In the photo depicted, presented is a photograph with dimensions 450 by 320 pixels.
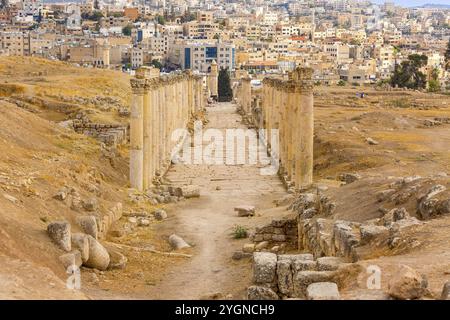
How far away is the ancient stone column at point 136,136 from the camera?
24750 millimetres

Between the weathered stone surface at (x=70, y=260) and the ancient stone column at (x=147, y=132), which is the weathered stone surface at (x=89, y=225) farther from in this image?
the ancient stone column at (x=147, y=132)

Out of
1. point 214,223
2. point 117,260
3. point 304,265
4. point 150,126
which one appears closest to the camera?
point 304,265

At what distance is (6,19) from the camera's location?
198 meters

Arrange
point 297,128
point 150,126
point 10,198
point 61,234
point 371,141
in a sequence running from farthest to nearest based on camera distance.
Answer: point 371,141
point 297,128
point 150,126
point 10,198
point 61,234

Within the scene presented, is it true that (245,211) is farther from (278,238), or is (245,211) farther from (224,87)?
(224,87)

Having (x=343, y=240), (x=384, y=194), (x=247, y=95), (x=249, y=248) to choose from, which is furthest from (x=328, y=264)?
(x=247, y=95)

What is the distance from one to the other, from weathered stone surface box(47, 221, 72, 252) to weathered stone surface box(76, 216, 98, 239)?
200cm

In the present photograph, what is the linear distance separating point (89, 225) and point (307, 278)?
655 centimetres

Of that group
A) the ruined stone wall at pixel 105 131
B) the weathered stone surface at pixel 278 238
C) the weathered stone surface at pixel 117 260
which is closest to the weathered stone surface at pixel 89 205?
the weathered stone surface at pixel 117 260

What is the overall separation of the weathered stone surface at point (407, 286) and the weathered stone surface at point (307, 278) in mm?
1686

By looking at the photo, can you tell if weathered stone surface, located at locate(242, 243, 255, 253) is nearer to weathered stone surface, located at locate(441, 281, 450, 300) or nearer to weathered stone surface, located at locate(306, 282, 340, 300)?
weathered stone surface, located at locate(306, 282, 340, 300)

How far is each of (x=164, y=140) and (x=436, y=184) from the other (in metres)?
17.2

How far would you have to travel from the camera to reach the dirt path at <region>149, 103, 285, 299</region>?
14.1m

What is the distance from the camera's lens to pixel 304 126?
83.2ft
